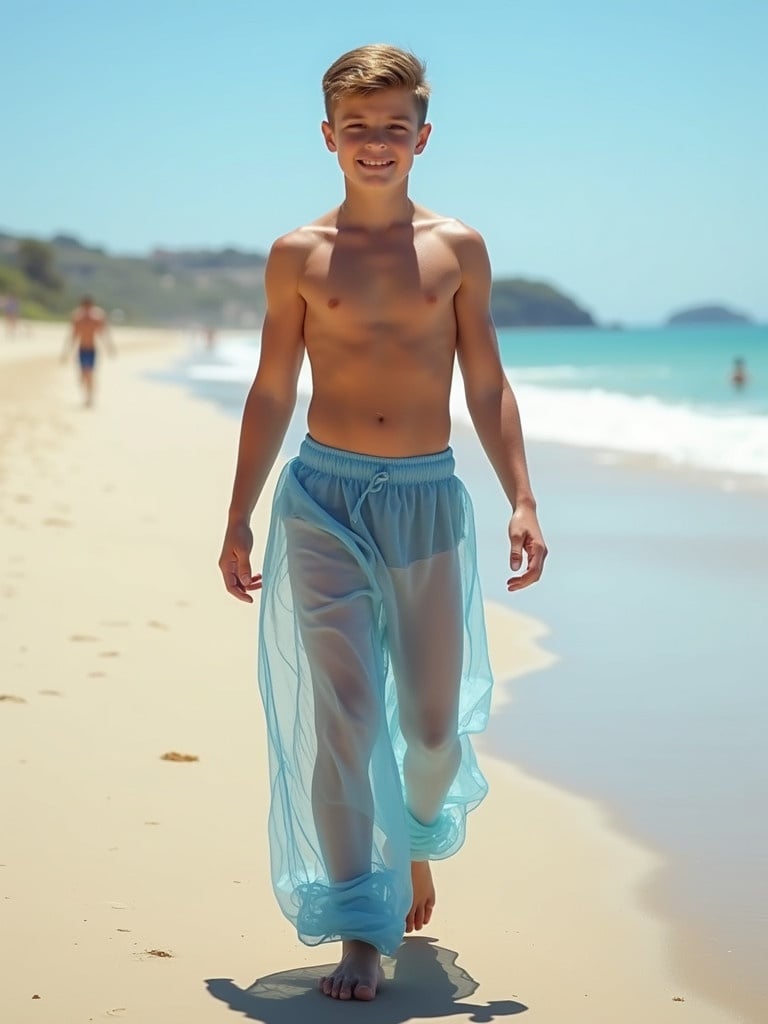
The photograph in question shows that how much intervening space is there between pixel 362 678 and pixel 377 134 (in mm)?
1204

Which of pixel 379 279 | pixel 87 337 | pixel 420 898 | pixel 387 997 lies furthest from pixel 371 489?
pixel 87 337

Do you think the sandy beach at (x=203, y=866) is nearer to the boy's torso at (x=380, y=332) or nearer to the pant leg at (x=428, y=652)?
the pant leg at (x=428, y=652)

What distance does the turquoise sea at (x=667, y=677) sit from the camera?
13.4ft

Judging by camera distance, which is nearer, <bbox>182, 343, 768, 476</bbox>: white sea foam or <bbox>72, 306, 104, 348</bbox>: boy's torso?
<bbox>182, 343, 768, 476</bbox>: white sea foam

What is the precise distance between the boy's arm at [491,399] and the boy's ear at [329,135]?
36cm

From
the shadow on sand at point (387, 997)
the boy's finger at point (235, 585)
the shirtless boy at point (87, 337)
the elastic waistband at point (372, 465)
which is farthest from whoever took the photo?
the shirtless boy at point (87, 337)

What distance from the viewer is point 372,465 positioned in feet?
11.6

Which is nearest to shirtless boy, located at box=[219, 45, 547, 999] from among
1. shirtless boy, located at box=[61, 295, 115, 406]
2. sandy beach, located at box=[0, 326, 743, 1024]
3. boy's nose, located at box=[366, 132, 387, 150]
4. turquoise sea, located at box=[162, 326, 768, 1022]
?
boy's nose, located at box=[366, 132, 387, 150]

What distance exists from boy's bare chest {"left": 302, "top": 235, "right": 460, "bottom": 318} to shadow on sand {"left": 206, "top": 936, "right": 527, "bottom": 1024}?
4.89ft

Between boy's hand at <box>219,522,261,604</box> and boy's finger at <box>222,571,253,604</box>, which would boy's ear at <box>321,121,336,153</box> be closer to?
boy's hand at <box>219,522,261,604</box>

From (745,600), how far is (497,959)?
454 cm

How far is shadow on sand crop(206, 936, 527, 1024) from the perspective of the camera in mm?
3320

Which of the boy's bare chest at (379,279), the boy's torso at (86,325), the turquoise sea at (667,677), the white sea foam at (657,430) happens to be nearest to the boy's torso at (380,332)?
the boy's bare chest at (379,279)

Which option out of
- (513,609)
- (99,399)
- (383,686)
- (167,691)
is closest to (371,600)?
(383,686)
